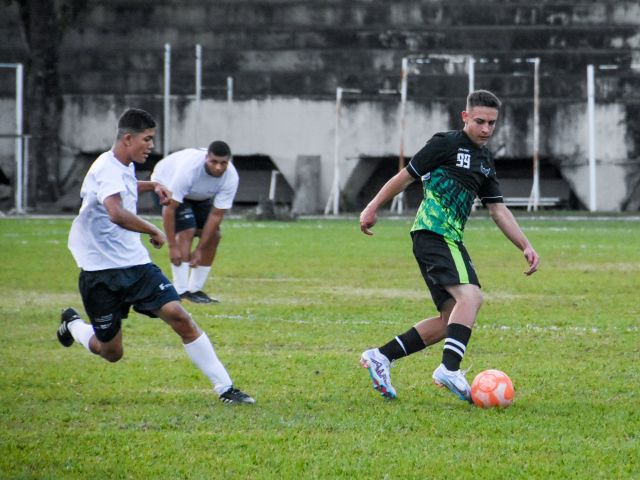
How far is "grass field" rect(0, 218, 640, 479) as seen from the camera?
20.2ft

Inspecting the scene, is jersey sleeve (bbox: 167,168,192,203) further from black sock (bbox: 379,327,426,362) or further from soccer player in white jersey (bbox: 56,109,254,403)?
black sock (bbox: 379,327,426,362)

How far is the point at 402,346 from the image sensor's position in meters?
8.16

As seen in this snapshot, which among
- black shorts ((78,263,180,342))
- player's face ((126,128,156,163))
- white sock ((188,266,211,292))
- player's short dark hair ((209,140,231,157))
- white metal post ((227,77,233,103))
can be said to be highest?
white metal post ((227,77,233,103))

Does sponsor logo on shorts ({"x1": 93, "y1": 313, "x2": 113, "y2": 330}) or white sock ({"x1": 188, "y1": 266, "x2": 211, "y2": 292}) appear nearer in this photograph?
sponsor logo on shorts ({"x1": 93, "y1": 313, "x2": 113, "y2": 330})

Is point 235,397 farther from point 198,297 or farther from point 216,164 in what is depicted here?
point 198,297

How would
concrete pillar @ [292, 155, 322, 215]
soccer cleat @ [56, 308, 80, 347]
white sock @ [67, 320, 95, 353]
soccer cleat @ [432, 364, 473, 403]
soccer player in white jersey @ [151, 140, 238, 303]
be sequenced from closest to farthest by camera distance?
soccer cleat @ [432, 364, 473, 403], white sock @ [67, 320, 95, 353], soccer cleat @ [56, 308, 80, 347], soccer player in white jersey @ [151, 140, 238, 303], concrete pillar @ [292, 155, 322, 215]

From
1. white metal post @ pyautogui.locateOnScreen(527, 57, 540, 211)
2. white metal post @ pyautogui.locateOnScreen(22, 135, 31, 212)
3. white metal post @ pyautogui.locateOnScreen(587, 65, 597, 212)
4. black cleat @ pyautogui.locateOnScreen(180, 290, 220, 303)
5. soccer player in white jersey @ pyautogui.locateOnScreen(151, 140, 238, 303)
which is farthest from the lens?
white metal post @ pyautogui.locateOnScreen(22, 135, 31, 212)

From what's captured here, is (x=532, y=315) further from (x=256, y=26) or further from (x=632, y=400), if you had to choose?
(x=256, y=26)

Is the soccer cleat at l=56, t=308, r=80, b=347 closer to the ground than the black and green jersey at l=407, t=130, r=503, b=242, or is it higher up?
closer to the ground

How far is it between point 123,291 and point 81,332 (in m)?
1.05

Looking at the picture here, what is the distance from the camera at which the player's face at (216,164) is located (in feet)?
43.9

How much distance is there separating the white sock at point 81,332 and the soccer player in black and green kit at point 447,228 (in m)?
1.97

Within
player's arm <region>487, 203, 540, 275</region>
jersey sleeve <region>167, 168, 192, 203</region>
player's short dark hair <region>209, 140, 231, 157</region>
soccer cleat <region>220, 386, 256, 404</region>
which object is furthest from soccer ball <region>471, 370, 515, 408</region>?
jersey sleeve <region>167, 168, 192, 203</region>

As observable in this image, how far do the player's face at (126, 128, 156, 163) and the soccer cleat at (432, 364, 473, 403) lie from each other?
2.25m
